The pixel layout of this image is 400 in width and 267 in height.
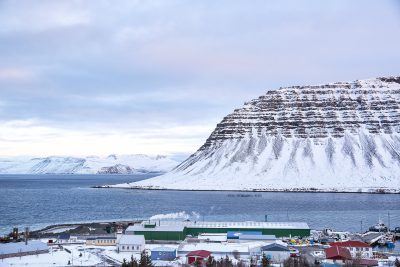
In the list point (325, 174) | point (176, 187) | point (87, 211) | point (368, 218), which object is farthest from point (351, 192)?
point (87, 211)

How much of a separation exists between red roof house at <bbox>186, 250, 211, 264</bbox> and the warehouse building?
→ 12255 millimetres

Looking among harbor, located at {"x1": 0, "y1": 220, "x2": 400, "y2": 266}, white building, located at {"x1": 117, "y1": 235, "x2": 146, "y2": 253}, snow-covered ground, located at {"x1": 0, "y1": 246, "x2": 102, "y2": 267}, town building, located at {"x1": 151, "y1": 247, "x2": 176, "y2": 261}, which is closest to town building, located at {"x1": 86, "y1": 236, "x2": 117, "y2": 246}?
harbor, located at {"x1": 0, "y1": 220, "x2": 400, "y2": 266}

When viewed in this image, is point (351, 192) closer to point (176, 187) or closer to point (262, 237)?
point (176, 187)

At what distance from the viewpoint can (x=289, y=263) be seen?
48.2m

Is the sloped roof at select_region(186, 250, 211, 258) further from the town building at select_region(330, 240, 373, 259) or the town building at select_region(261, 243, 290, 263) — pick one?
the town building at select_region(330, 240, 373, 259)

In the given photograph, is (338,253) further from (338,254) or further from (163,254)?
(163,254)

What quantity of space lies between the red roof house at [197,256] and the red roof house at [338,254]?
1054 centimetres

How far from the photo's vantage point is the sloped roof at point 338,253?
166 feet

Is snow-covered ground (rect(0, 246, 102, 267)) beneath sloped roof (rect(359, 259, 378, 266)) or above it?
above

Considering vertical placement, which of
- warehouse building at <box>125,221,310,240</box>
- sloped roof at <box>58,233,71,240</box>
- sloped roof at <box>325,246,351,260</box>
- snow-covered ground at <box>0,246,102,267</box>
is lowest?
snow-covered ground at <box>0,246,102,267</box>

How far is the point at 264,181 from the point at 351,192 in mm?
28853

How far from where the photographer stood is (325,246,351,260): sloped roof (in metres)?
50.6

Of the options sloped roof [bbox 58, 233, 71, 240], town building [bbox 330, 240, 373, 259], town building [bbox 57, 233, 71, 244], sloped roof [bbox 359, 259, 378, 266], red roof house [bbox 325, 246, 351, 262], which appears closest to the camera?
sloped roof [bbox 359, 259, 378, 266]

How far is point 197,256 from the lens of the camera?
165 feet
